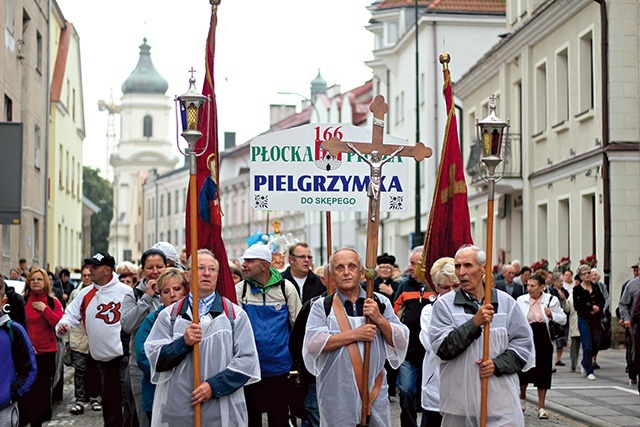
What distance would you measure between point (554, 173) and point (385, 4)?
27.4 metres

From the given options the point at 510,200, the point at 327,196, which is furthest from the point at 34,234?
the point at 327,196

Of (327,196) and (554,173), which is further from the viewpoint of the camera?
(554,173)

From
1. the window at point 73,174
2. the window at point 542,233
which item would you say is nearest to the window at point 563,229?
the window at point 542,233

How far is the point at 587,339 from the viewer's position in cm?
1984

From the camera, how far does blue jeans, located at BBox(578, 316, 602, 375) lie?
769 inches

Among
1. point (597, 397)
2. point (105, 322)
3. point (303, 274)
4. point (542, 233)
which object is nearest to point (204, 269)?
point (105, 322)

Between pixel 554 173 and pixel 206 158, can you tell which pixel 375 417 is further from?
pixel 554 173

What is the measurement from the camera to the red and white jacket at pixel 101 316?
12125mm

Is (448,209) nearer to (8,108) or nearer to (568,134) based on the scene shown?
(568,134)

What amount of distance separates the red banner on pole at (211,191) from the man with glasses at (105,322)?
2.06 meters

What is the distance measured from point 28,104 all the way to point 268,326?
896 inches

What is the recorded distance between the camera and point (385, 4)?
181ft

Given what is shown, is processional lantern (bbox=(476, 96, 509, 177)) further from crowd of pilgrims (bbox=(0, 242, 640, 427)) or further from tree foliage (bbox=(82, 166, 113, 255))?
tree foliage (bbox=(82, 166, 113, 255))

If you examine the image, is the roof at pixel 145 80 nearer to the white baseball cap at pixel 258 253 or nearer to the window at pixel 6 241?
the window at pixel 6 241
